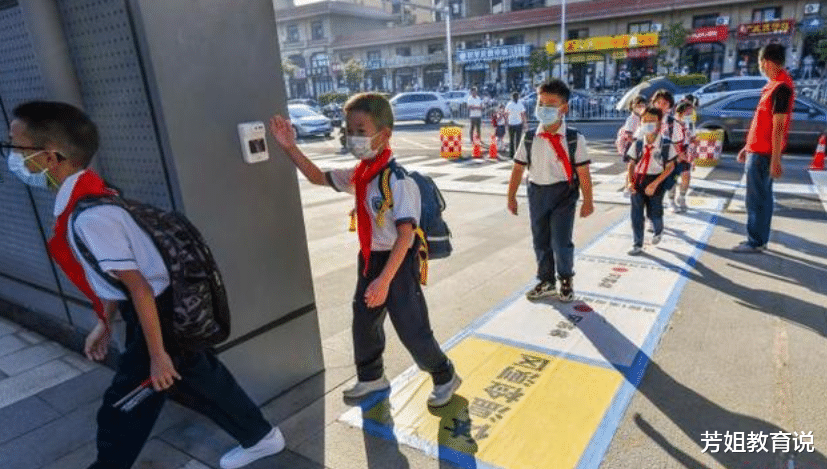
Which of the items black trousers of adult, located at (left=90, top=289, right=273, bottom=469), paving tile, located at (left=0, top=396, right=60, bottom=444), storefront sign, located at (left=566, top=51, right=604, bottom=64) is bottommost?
paving tile, located at (left=0, top=396, right=60, bottom=444)

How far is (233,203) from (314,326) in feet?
→ 3.45

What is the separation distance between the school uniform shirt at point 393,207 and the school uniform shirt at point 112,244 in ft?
3.49

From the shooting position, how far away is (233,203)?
295 cm

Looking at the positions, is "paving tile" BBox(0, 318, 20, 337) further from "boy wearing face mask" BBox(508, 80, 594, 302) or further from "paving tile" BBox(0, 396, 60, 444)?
"boy wearing face mask" BBox(508, 80, 594, 302)

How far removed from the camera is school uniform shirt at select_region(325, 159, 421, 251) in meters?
2.65

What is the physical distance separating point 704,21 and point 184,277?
39.8m

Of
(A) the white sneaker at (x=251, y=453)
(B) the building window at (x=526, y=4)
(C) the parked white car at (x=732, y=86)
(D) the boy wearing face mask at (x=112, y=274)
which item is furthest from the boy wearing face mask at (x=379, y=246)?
(B) the building window at (x=526, y=4)

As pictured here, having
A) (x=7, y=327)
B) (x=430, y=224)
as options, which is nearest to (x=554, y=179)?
(x=430, y=224)

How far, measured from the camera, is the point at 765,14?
105 feet

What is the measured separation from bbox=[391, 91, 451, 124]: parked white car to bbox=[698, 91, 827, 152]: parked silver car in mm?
15078

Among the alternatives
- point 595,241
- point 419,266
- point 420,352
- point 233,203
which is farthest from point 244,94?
point 595,241

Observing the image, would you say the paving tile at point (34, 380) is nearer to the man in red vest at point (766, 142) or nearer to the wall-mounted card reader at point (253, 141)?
the wall-mounted card reader at point (253, 141)

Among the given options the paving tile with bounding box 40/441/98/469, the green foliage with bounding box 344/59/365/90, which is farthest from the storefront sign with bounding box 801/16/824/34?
the paving tile with bounding box 40/441/98/469

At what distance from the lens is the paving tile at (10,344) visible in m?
4.32
